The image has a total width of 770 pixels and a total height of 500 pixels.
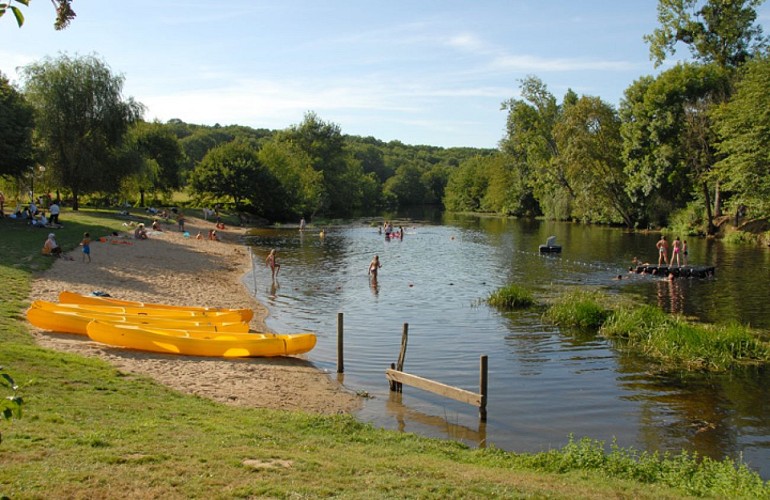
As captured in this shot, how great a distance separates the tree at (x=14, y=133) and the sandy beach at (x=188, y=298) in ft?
19.2

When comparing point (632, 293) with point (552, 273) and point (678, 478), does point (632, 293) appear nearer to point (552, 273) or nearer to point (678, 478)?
point (552, 273)

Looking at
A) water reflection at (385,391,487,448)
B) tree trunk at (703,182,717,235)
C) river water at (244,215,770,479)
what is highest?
tree trunk at (703,182,717,235)

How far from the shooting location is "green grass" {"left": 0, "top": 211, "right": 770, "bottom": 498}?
6.81 metres

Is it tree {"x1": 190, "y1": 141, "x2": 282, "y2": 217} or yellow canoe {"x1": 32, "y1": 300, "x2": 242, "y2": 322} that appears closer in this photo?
yellow canoe {"x1": 32, "y1": 300, "x2": 242, "y2": 322}

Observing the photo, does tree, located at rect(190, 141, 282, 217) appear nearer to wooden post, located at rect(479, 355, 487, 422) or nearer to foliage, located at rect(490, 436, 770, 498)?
wooden post, located at rect(479, 355, 487, 422)

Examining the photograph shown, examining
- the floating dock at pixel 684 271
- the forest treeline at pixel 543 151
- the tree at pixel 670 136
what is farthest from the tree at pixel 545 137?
the floating dock at pixel 684 271

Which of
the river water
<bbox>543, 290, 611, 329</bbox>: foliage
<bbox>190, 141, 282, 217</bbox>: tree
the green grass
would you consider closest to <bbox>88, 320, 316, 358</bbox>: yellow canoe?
the river water

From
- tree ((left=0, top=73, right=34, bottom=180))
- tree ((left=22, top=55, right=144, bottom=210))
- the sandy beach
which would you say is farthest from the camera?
tree ((left=22, top=55, right=144, bottom=210))

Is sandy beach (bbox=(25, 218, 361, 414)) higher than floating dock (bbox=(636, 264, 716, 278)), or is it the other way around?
floating dock (bbox=(636, 264, 716, 278))

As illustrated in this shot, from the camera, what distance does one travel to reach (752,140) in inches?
1772

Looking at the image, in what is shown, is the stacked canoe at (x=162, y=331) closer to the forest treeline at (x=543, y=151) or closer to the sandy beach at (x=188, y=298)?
the sandy beach at (x=188, y=298)

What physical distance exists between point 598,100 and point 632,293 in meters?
50.4

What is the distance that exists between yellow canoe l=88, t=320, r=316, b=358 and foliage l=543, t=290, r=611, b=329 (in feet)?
31.2

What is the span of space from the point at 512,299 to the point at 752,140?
3132cm
